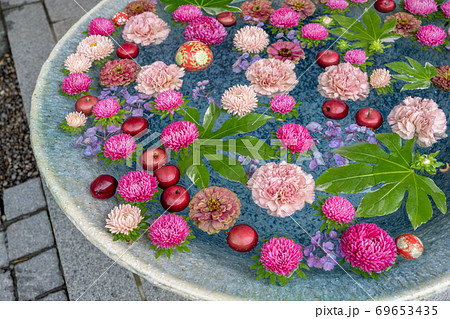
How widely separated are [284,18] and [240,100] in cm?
55

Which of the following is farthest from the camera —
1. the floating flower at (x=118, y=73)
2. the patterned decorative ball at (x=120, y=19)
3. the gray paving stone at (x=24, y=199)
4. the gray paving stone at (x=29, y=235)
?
the gray paving stone at (x=24, y=199)

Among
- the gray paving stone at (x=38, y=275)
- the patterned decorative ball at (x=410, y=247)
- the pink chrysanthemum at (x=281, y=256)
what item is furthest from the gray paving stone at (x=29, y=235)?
the patterned decorative ball at (x=410, y=247)

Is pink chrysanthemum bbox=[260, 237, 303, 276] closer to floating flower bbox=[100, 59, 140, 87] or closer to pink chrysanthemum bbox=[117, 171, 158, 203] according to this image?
pink chrysanthemum bbox=[117, 171, 158, 203]

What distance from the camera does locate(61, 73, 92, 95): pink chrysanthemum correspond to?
1395mm

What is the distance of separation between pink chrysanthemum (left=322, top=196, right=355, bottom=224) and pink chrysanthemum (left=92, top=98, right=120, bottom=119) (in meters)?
0.88

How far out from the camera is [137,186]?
1.13 meters

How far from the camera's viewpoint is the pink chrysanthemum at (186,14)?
1641mm

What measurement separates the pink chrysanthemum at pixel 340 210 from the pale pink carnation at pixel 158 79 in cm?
76

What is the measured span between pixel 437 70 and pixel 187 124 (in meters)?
1.06

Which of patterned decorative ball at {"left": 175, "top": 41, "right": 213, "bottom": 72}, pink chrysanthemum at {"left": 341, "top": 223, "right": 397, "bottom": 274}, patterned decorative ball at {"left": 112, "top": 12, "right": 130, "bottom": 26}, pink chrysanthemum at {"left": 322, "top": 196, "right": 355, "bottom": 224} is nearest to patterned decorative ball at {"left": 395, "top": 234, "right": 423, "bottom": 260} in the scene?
pink chrysanthemum at {"left": 341, "top": 223, "right": 397, "bottom": 274}

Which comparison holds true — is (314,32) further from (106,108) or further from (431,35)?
(106,108)

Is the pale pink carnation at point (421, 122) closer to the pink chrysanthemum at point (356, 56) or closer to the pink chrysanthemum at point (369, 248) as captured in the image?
the pink chrysanthemum at point (356, 56)

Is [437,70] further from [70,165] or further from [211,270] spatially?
[70,165]

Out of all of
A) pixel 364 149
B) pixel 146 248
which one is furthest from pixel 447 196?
pixel 146 248
